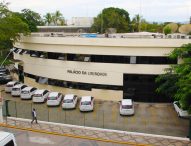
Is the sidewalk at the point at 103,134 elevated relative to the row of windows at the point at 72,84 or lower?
lower

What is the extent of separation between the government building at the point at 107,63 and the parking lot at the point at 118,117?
1.86m

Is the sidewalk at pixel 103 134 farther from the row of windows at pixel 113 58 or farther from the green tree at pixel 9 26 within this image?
the green tree at pixel 9 26

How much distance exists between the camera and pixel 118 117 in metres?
27.5

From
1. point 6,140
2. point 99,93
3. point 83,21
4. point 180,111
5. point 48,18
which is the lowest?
point 180,111

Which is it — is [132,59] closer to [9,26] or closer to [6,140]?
[9,26]

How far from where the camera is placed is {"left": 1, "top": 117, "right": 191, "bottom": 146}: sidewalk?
20516 millimetres

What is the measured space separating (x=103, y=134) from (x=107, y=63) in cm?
1146

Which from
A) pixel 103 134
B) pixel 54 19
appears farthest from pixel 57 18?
pixel 103 134

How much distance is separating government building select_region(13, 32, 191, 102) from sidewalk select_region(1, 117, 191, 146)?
32.1ft

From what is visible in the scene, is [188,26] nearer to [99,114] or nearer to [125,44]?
[125,44]

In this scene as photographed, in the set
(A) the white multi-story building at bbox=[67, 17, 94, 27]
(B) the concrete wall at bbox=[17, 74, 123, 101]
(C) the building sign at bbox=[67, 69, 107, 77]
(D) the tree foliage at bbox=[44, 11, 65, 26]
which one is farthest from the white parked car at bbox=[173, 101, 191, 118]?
(D) the tree foliage at bbox=[44, 11, 65, 26]

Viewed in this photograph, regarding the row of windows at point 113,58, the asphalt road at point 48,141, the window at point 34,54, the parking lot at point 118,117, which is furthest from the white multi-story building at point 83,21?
the asphalt road at point 48,141

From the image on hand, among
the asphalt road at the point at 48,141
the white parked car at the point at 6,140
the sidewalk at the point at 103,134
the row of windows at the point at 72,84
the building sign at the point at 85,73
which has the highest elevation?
the building sign at the point at 85,73

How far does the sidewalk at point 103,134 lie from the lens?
2052 centimetres
